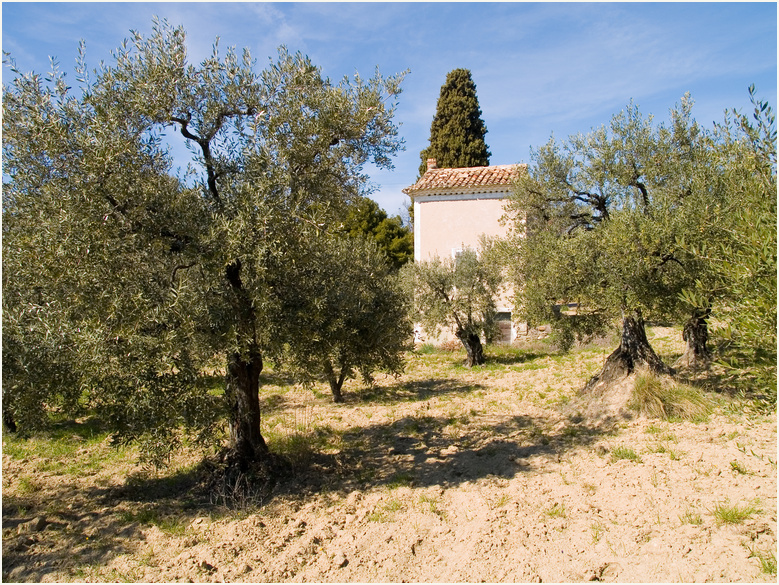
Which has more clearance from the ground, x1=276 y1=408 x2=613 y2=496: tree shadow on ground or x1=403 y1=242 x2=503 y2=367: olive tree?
x1=403 y1=242 x2=503 y2=367: olive tree

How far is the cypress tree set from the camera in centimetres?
2994

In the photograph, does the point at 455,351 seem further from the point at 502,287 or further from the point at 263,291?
the point at 263,291

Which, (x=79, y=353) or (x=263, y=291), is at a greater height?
(x=263, y=291)

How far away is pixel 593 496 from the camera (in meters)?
7.95

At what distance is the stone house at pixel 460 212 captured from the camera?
22.8 meters

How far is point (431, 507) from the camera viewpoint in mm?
7875

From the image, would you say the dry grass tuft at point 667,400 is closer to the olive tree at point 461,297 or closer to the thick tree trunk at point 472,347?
the thick tree trunk at point 472,347

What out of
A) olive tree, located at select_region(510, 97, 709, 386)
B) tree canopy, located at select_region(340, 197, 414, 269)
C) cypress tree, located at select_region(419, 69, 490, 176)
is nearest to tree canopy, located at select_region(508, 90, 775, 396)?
olive tree, located at select_region(510, 97, 709, 386)

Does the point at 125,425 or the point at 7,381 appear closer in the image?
the point at 7,381

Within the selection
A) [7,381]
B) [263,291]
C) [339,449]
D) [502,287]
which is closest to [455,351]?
[502,287]

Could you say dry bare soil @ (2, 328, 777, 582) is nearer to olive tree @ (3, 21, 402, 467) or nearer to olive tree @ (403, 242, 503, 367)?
olive tree @ (3, 21, 402, 467)

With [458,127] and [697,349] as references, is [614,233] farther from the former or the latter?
[458,127]

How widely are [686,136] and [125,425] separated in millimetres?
12441

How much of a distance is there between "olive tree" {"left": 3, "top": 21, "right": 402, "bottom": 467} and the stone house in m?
15.0
